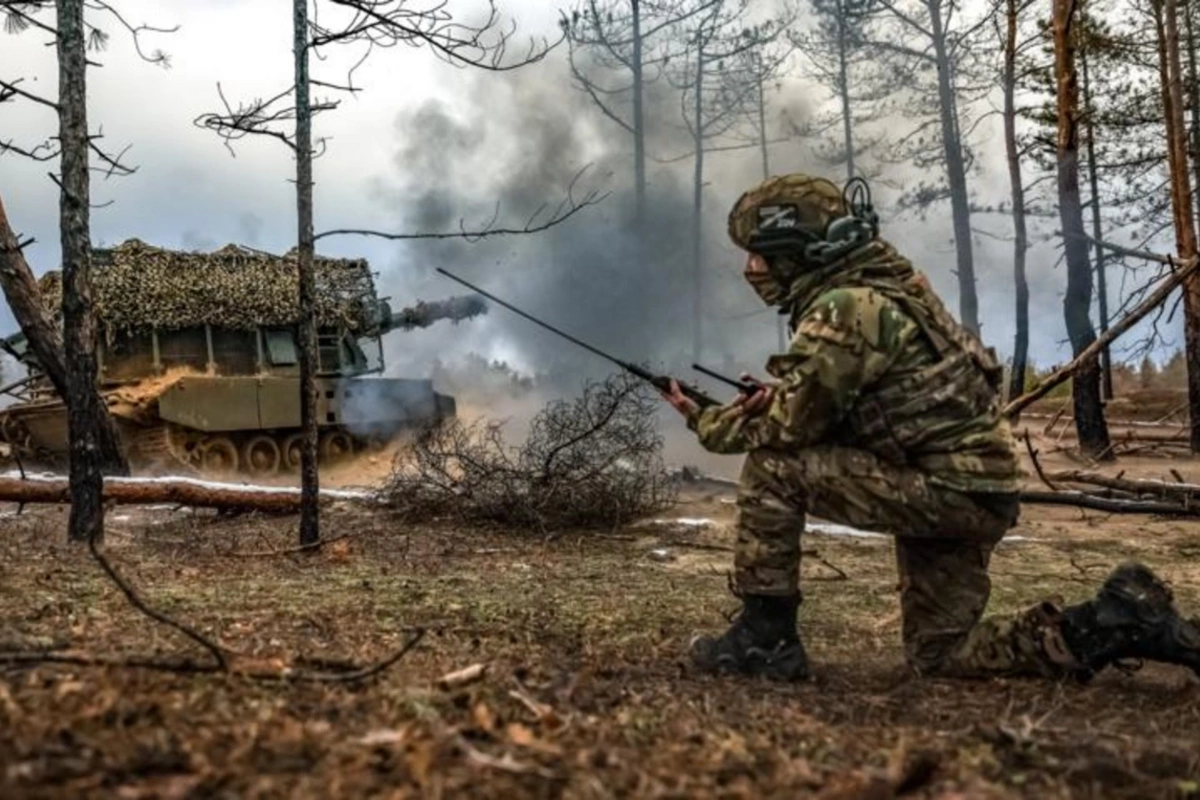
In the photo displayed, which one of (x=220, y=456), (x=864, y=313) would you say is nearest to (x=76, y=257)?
(x=864, y=313)

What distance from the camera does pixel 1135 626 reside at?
3.72 meters

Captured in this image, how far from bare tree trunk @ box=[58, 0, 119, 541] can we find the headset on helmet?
217 inches

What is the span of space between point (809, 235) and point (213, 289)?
16.1m

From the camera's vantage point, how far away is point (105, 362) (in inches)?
677

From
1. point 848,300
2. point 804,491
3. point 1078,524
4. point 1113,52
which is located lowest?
point 1078,524

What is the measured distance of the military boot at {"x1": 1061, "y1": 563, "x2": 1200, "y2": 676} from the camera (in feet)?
12.2

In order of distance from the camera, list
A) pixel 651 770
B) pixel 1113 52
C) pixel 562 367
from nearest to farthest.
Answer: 1. pixel 651 770
2. pixel 1113 52
3. pixel 562 367

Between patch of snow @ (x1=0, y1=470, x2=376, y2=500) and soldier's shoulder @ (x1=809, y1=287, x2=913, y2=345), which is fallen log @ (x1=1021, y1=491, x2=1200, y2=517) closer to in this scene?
soldier's shoulder @ (x1=809, y1=287, x2=913, y2=345)

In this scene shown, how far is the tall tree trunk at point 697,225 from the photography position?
105ft

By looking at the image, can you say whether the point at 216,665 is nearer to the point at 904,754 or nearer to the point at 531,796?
the point at 531,796

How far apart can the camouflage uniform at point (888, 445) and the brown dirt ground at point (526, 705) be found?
26 centimetres

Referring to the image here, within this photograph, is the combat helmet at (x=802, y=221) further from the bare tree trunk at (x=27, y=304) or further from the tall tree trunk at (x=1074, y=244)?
the tall tree trunk at (x=1074, y=244)

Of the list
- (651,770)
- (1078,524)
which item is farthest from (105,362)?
(651,770)

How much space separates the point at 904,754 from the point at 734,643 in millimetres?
1509
